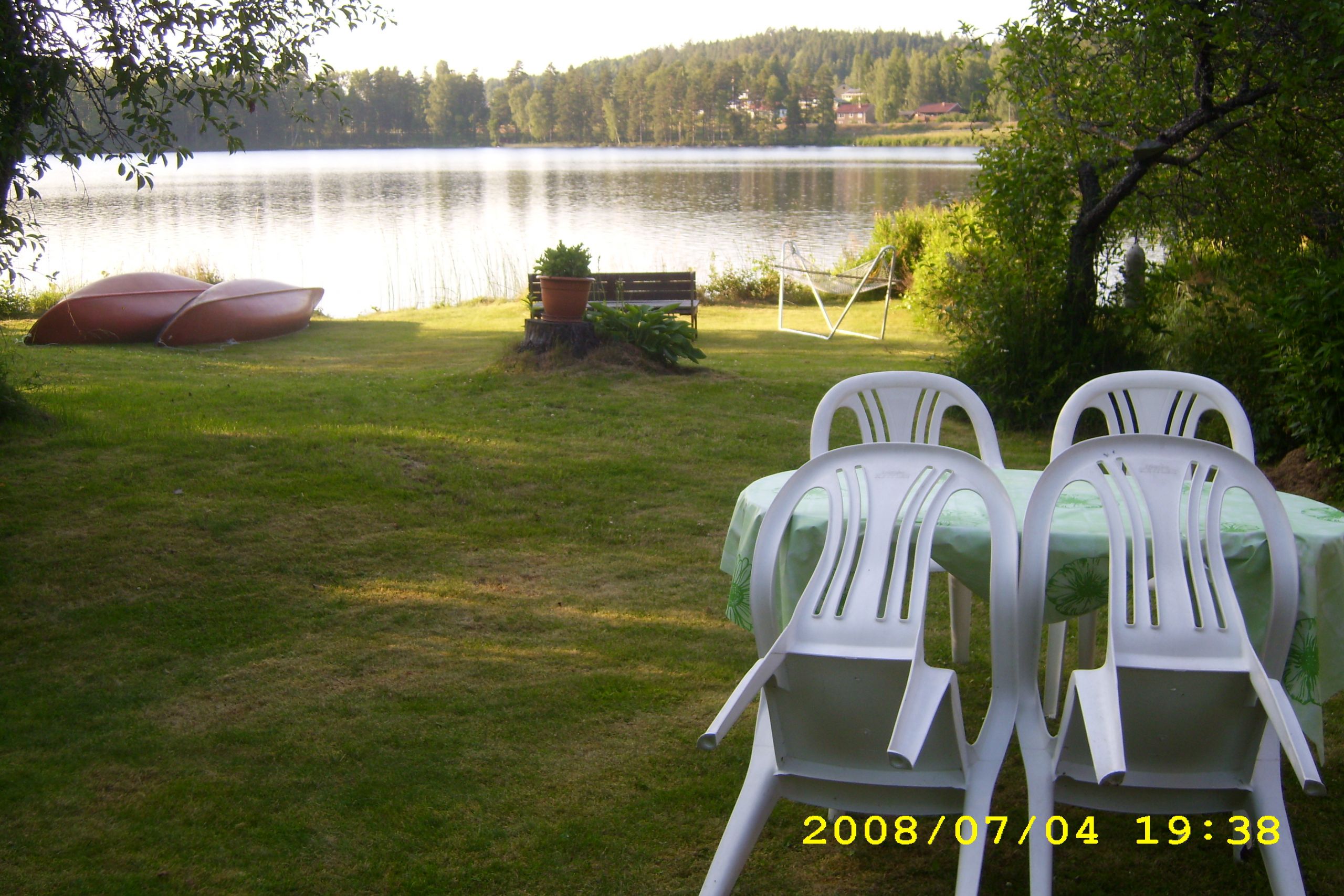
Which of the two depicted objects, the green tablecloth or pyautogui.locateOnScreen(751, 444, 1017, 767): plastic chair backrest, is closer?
pyautogui.locateOnScreen(751, 444, 1017, 767): plastic chair backrest

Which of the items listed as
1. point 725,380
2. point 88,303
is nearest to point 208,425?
point 725,380

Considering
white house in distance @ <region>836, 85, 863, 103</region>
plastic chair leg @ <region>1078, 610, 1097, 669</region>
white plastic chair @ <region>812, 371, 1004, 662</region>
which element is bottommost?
plastic chair leg @ <region>1078, 610, 1097, 669</region>

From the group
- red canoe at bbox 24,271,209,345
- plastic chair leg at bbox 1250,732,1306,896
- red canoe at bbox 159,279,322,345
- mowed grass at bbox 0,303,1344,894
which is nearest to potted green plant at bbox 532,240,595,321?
mowed grass at bbox 0,303,1344,894

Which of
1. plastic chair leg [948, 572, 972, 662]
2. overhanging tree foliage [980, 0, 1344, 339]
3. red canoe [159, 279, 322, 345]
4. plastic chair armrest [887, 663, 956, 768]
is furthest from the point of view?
red canoe [159, 279, 322, 345]

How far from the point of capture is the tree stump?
305 inches

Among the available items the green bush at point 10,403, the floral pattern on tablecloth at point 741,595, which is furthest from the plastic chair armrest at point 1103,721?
the green bush at point 10,403

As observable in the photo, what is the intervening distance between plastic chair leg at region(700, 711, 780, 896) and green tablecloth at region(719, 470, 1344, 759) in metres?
0.41

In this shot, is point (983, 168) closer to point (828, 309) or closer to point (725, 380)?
point (725, 380)

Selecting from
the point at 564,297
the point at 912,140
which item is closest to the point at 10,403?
the point at 564,297

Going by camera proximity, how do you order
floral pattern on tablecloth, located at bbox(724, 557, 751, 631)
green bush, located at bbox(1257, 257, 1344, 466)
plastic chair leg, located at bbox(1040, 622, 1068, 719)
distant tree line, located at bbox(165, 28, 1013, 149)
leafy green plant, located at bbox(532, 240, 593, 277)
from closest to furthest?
floral pattern on tablecloth, located at bbox(724, 557, 751, 631)
plastic chair leg, located at bbox(1040, 622, 1068, 719)
green bush, located at bbox(1257, 257, 1344, 466)
leafy green plant, located at bbox(532, 240, 593, 277)
distant tree line, located at bbox(165, 28, 1013, 149)

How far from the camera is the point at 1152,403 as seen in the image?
2.99 meters

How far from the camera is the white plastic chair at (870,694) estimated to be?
6.16 ft

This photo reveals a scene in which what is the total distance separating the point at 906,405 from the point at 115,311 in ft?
31.7

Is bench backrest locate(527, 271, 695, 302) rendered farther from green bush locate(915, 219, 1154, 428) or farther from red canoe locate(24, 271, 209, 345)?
red canoe locate(24, 271, 209, 345)
